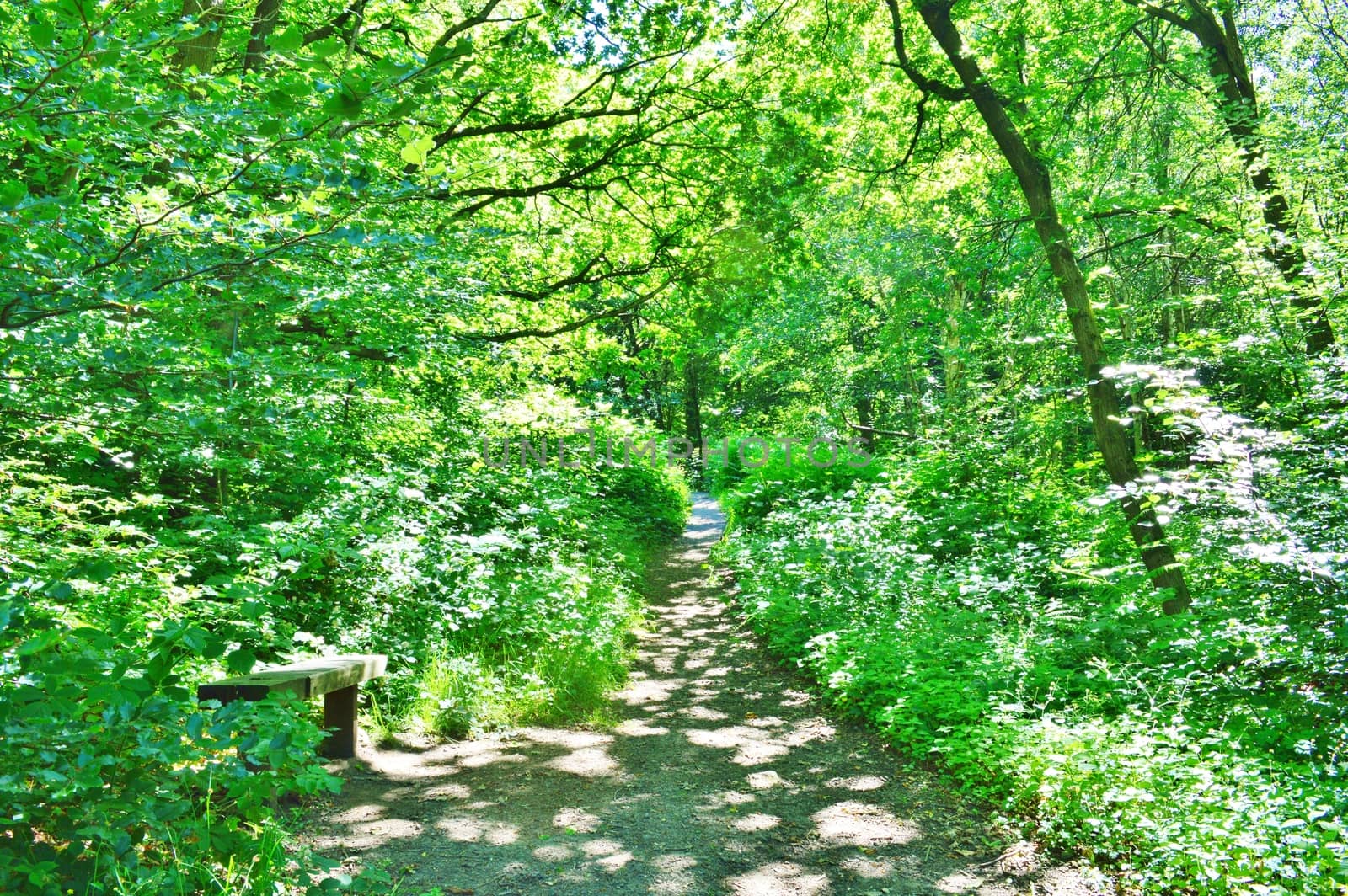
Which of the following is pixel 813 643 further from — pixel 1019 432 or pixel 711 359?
pixel 711 359

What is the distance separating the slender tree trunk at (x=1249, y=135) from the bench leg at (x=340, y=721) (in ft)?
25.1

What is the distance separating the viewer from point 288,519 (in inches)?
259

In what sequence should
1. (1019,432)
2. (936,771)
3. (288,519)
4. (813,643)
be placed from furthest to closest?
(1019,432)
(813,643)
(288,519)
(936,771)

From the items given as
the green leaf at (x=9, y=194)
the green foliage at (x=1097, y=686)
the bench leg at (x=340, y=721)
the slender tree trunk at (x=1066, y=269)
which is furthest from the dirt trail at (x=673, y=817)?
the slender tree trunk at (x=1066, y=269)

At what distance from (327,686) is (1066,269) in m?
7.58

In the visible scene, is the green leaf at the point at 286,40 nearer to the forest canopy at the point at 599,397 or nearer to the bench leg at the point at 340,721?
the forest canopy at the point at 599,397

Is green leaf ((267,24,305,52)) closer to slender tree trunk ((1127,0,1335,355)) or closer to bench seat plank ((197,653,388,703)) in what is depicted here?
bench seat plank ((197,653,388,703))

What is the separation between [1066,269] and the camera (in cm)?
821

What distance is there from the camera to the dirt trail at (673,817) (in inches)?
160

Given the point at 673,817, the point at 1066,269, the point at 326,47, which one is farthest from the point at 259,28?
the point at 1066,269

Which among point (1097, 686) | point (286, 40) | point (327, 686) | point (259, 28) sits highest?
point (259, 28)

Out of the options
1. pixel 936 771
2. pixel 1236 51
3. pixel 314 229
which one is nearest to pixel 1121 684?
Result: pixel 936 771

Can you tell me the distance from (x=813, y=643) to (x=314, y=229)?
6545 millimetres

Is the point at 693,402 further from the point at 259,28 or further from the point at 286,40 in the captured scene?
the point at 286,40
